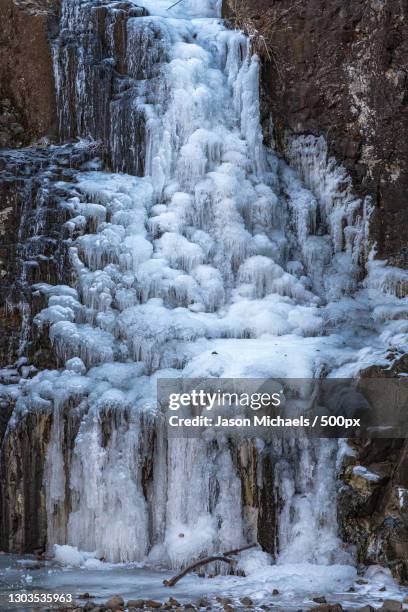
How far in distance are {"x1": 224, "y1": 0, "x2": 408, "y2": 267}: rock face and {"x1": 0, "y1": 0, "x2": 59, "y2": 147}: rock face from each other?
2.60 m

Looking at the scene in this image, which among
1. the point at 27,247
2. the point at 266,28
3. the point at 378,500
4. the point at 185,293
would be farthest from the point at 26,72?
the point at 378,500

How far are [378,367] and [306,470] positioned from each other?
1.05 m

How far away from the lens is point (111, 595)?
581 cm

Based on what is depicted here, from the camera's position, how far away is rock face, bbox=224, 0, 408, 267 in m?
9.71

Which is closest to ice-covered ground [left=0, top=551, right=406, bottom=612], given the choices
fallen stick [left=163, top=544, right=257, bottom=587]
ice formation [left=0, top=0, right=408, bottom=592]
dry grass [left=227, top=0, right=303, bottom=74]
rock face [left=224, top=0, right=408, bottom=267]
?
fallen stick [left=163, top=544, right=257, bottom=587]

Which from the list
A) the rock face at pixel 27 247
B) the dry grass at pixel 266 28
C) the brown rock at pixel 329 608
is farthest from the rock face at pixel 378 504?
the dry grass at pixel 266 28

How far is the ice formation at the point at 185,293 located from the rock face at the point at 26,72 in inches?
9.7

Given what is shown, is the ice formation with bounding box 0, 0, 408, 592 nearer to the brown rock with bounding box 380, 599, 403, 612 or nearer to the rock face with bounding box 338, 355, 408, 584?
the rock face with bounding box 338, 355, 408, 584

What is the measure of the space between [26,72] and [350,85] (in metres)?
4.29

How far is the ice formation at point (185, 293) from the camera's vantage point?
7105 mm

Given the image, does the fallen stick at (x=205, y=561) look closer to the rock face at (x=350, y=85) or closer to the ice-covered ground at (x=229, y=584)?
the ice-covered ground at (x=229, y=584)

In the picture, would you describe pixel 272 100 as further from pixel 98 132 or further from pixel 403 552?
pixel 403 552

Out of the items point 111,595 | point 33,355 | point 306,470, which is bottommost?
point 111,595

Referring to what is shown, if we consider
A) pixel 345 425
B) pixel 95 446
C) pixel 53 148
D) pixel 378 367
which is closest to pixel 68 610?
pixel 95 446
